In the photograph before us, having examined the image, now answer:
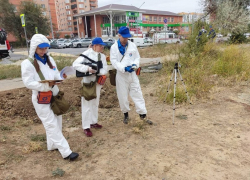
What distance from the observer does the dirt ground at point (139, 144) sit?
2572mm

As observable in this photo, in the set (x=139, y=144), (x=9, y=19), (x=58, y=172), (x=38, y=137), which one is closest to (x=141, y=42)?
(x=38, y=137)

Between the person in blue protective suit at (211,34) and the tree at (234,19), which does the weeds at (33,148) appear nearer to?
the person in blue protective suit at (211,34)

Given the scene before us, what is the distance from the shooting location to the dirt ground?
8.44ft

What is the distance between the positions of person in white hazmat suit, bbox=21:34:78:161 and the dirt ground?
11.6 inches

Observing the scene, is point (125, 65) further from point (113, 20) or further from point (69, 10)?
point (69, 10)

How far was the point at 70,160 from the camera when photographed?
9.37ft

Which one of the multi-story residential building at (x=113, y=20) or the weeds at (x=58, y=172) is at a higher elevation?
the multi-story residential building at (x=113, y=20)

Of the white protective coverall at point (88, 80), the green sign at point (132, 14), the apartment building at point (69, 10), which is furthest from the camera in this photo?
the apartment building at point (69, 10)

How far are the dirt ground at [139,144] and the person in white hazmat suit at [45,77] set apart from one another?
0.29 metres

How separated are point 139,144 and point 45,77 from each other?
1719 millimetres

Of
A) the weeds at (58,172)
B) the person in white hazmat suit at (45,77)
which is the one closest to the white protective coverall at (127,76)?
the person in white hazmat suit at (45,77)

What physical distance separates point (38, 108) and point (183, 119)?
9.08 ft

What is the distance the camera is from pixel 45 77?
107 inches

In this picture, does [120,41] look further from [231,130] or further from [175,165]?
[231,130]
